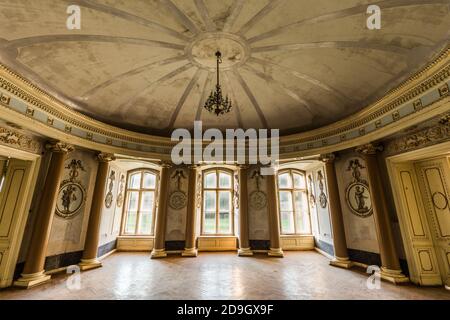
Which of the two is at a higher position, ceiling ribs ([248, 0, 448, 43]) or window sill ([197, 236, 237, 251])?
ceiling ribs ([248, 0, 448, 43])

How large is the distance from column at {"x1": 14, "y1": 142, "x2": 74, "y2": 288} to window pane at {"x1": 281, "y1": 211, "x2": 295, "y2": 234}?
24.6 feet

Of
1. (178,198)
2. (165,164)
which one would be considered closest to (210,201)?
(178,198)

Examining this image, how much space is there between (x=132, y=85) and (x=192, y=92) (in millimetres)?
1495

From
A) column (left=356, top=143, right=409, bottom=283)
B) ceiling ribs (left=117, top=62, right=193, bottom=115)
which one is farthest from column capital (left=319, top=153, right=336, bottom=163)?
ceiling ribs (left=117, top=62, right=193, bottom=115)

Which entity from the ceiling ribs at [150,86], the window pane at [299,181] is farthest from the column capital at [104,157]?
the window pane at [299,181]

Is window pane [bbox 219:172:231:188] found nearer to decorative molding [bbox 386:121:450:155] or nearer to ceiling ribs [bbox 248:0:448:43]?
decorative molding [bbox 386:121:450:155]

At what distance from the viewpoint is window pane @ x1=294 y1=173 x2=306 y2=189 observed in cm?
891

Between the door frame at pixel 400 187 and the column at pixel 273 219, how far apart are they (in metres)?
3.31

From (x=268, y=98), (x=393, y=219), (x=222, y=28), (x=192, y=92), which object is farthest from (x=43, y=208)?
(x=393, y=219)

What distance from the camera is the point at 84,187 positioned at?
586cm

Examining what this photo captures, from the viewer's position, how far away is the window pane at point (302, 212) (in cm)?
841

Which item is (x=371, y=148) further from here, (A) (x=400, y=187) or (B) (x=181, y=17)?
(B) (x=181, y=17)

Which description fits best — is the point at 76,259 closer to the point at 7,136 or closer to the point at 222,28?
the point at 7,136
